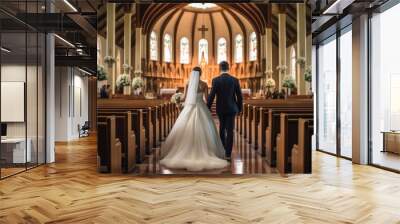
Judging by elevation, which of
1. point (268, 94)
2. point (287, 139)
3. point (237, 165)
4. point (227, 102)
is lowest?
point (237, 165)

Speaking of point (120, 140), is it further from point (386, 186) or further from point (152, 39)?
point (386, 186)

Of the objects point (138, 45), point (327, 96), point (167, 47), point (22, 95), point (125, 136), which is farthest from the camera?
point (327, 96)

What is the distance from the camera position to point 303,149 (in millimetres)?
6094

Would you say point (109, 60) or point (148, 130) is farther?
point (148, 130)

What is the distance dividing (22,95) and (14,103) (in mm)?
209

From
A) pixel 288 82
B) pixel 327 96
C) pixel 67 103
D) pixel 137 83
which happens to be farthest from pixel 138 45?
pixel 67 103

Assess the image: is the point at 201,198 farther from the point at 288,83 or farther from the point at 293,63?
the point at 293,63

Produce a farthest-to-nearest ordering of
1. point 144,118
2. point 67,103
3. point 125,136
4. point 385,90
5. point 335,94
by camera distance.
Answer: point 67,103, point 335,94, point 385,90, point 144,118, point 125,136

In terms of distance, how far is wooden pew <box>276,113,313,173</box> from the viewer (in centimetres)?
604

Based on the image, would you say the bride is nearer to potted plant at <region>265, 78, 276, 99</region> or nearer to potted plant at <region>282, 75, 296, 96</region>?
potted plant at <region>265, 78, 276, 99</region>

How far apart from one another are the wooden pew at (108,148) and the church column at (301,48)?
2700 millimetres

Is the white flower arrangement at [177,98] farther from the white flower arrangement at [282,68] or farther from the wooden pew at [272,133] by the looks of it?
the white flower arrangement at [282,68]

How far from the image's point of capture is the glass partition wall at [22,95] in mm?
6477

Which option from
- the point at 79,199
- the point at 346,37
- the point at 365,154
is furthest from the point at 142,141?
the point at 346,37
